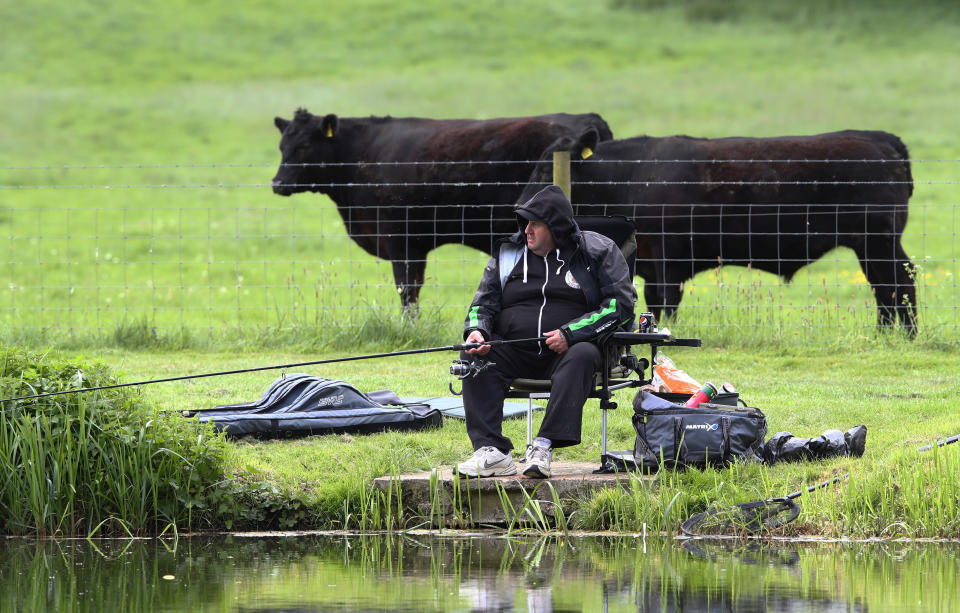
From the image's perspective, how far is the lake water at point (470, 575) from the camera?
480cm

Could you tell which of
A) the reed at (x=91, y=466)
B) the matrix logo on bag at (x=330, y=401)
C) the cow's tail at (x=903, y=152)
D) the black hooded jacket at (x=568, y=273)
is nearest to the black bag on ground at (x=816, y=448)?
the black hooded jacket at (x=568, y=273)

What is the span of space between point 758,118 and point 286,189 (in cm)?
2042

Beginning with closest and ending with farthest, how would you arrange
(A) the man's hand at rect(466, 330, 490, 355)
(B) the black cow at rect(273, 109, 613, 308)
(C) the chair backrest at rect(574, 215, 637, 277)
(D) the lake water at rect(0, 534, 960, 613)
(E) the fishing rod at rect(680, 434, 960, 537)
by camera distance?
(D) the lake water at rect(0, 534, 960, 613)
(E) the fishing rod at rect(680, 434, 960, 537)
(A) the man's hand at rect(466, 330, 490, 355)
(C) the chair backrest at rect(574, 215, 637, 277)
(B) the black cow at rect(273, 109, 613, 308)

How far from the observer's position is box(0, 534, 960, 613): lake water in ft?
15.7

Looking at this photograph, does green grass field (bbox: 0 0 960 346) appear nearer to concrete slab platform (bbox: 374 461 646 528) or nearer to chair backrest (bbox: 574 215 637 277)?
chair backrest (bbox: 574 215 637 277)

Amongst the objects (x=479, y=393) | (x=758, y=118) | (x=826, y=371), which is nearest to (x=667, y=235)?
(x=826, y=371)

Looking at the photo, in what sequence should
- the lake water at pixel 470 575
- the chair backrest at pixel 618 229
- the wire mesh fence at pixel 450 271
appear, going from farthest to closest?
the wire mesh fence at pixel 450 271 → the chair backrest at pixel 618 229 → the lake water at pixel 470 575

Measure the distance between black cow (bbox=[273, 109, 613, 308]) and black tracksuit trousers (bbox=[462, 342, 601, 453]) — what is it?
255 inches

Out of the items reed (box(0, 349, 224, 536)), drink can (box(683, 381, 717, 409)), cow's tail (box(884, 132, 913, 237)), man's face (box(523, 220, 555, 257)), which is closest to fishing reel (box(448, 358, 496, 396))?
man's face (box(523, 220, 555, 257))

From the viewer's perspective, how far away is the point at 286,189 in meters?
13.8

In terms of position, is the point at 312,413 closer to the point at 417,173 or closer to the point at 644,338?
the point at 644,338

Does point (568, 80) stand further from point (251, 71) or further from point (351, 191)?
point (351, 191)

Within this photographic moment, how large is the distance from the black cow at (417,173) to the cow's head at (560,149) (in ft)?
1.21

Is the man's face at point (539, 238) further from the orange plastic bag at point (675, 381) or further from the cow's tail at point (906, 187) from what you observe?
the cow's tail at point (906, 187)
